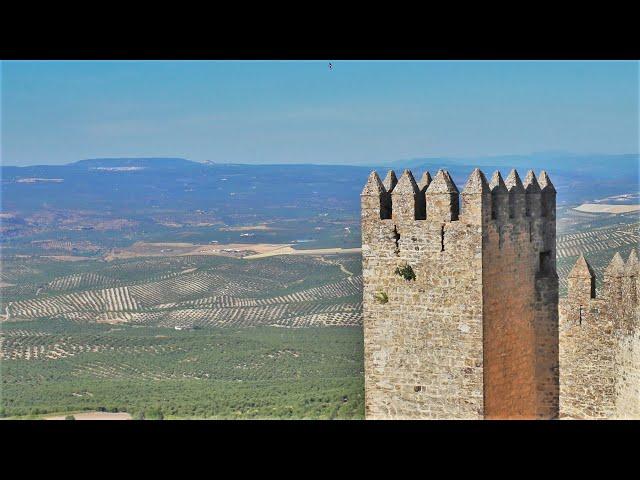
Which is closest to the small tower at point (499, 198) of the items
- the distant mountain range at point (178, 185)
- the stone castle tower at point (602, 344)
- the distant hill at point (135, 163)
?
the stone castle tower at point (602, 344)

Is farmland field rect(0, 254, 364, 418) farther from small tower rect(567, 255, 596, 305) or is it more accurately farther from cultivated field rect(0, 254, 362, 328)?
small tower rect(567, 255, 596, 305)

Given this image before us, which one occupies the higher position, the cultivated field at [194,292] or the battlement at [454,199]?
the battlement at [454,199]

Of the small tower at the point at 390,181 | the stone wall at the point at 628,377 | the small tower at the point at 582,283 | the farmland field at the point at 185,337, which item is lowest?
the farmland field at the point at 185,337

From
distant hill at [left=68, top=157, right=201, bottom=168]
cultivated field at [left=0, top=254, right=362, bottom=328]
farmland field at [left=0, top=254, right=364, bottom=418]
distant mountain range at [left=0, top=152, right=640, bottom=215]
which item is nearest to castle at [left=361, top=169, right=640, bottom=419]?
farmland field at [left=0, top=254, right=364, bottom=418]

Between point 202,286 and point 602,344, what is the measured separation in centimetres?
6920

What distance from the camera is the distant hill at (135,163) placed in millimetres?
162500

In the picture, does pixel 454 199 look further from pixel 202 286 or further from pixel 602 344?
pixel 202 286

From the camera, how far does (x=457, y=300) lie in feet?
44.4

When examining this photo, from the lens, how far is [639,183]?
61438 millimetres

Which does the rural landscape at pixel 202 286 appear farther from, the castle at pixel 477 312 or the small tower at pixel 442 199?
the small tower at pixel 442 199
